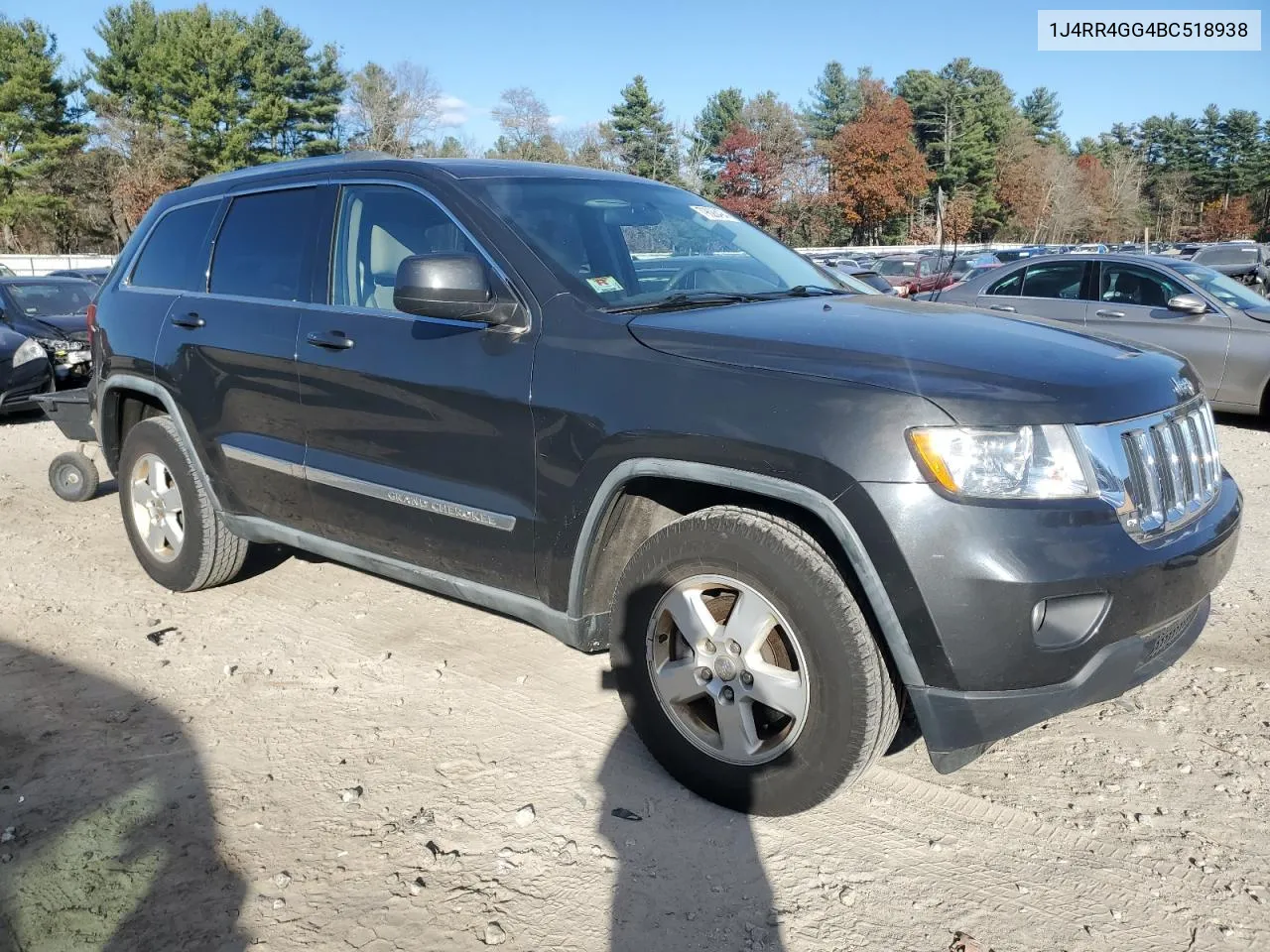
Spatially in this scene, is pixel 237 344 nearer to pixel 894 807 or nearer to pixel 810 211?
pixel 894 807

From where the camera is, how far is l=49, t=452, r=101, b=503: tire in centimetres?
676

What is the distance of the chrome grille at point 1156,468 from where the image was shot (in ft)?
8.30

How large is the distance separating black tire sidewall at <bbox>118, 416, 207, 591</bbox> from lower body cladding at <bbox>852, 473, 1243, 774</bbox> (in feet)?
11.2

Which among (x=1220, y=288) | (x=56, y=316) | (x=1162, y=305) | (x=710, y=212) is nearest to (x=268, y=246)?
(x=710, y=212)

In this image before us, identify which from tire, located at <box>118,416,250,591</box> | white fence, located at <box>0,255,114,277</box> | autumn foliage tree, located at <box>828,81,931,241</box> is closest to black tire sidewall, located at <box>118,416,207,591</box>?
tire, located at <box>118,416,250,591</box>

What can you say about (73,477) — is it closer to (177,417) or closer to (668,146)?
(177,417)

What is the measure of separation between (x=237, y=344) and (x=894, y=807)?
121 inches

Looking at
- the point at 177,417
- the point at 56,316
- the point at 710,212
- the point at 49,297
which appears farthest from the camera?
the point at 49,297

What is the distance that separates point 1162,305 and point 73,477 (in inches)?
361

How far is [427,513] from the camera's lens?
352cm

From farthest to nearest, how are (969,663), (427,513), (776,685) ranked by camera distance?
(427,513) → (776,685) → (969,663)

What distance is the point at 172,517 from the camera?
488 cm

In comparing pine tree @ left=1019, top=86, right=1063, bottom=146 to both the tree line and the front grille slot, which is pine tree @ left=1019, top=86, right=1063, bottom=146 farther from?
the front grille slot

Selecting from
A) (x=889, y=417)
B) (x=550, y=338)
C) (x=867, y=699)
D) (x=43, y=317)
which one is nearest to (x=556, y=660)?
(x=550, y=338)
